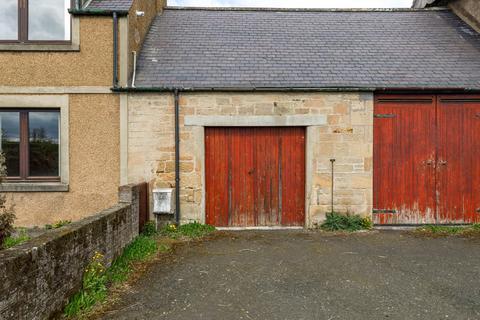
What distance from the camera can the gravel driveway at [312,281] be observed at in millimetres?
3490

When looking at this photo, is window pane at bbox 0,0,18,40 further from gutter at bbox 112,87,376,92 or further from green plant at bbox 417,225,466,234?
green plant at bbox 417,225,466,234

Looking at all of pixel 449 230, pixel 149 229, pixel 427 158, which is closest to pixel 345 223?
pixel 449 230

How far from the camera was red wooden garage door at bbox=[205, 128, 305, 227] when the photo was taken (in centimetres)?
725

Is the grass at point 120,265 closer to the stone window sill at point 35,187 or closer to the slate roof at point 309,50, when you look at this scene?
the stone window sill at point 35,187

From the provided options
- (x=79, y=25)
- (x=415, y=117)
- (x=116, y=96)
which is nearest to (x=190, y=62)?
(x=116, y=96)

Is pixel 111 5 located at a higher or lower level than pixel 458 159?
higher

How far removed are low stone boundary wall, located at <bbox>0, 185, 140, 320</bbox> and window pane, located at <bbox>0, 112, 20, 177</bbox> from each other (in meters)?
3.70

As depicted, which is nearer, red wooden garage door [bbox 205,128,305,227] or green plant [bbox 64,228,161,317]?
green plant [bbox 64,228,161,317]

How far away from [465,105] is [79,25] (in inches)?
334

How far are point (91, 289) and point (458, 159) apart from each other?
7.53 m

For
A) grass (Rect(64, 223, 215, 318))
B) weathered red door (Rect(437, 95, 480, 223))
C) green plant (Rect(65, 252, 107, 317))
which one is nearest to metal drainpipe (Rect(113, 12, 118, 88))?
grass (Rect(64, 223, 215, 318))

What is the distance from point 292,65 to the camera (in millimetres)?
7945

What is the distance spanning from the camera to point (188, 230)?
6.86 m

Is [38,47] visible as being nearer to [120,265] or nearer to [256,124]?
[256,124]
